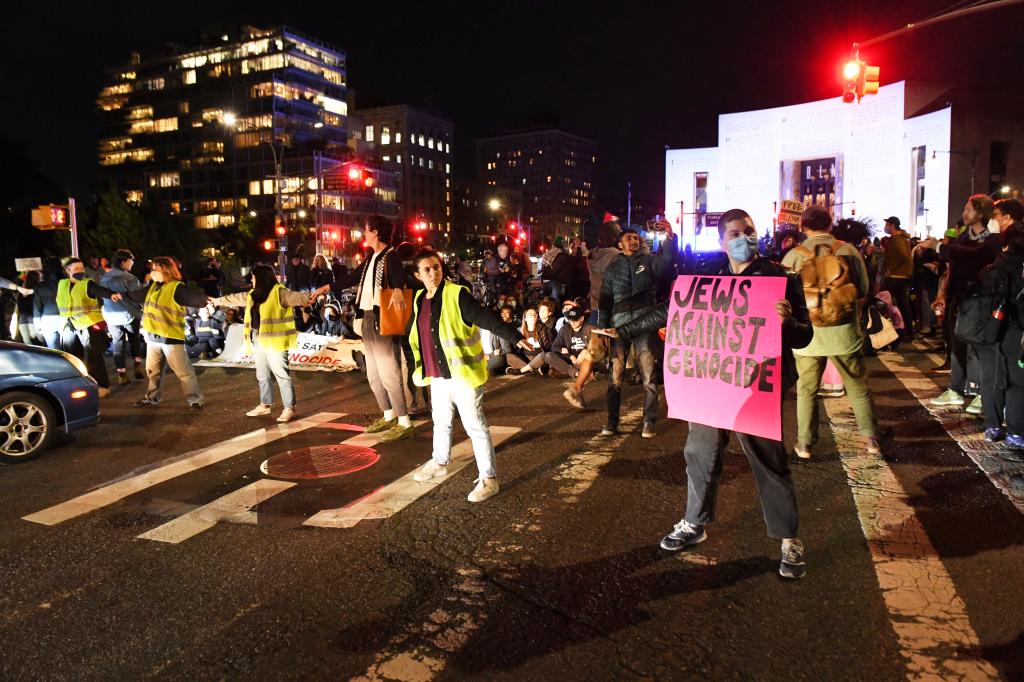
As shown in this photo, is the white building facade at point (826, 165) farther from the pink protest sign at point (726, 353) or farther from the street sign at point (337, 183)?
the pink protest sign at point (726, 353)

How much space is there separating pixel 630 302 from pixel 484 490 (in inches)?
103

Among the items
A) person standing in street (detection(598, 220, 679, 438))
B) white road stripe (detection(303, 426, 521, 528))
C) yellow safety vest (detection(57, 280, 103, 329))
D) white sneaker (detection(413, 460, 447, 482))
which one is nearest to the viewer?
white road stripe (detection(303, 426, 521, 528))

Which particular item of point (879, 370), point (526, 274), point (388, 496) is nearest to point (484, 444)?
point (388, 496)

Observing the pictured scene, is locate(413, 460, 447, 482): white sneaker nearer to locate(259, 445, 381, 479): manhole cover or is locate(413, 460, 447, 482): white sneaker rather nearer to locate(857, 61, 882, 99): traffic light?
locate(259, 445, 381, 479): manhole cover

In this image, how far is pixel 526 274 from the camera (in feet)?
56.1

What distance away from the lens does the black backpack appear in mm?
6242

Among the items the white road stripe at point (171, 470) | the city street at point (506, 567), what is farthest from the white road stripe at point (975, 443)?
the white road stripe at point (171, 470)

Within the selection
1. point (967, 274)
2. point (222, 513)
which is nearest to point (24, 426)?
point (222, 513)

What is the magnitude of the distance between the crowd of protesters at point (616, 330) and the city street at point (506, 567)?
1.30 ft

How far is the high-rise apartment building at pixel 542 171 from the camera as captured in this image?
622 ft

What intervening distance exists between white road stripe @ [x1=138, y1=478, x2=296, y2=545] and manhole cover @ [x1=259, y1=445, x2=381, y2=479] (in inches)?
10.6

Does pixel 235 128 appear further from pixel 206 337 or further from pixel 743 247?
pixel 743 247

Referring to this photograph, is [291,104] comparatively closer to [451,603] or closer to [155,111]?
[155,111]

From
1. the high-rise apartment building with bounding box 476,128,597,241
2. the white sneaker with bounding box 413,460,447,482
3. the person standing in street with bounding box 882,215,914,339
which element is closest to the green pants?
the white sneaker with bounding box 413,460,447,482
